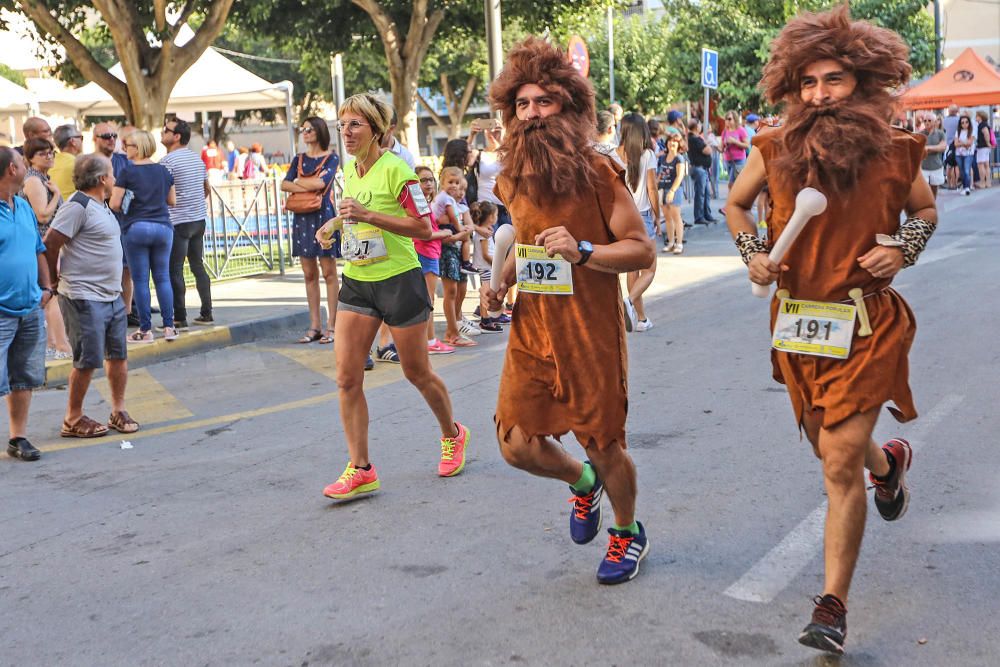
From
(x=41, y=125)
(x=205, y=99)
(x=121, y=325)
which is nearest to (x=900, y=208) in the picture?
(x=121, y=325)

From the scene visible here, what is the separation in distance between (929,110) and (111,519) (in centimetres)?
2817

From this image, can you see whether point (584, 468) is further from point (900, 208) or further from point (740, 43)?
point (740, 43)

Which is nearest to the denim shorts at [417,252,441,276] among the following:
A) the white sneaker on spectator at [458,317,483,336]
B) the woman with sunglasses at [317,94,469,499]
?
the white sneaker on spectator at [458,317,483,336]

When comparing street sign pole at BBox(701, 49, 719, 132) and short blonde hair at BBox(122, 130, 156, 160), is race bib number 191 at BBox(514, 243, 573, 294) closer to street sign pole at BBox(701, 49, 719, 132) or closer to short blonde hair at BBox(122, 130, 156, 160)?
short blonde hair at BBox(122, 130, 156, 160)

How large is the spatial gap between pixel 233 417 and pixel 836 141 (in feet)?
16.6

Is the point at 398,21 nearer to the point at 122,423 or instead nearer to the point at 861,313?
the point at 122,423

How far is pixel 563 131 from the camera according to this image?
406 centimetres

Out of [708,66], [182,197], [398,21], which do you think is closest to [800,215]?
[182,197]

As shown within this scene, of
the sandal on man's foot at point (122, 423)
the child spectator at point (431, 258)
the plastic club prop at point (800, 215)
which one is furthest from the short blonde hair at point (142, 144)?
the plastic club prop at point (800, 215)

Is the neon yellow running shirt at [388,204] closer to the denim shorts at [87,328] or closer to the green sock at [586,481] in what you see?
the green sock at [586,481]

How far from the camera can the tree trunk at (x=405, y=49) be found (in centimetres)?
2211

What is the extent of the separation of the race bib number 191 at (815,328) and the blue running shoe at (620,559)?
0.95 metres

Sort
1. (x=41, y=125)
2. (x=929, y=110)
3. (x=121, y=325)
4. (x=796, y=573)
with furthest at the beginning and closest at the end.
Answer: (x=929, y=110) → (x=41, y=125) → (x=121, y=325) → (x=796, y=573)

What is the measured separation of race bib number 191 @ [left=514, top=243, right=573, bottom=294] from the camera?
418 centimetres
